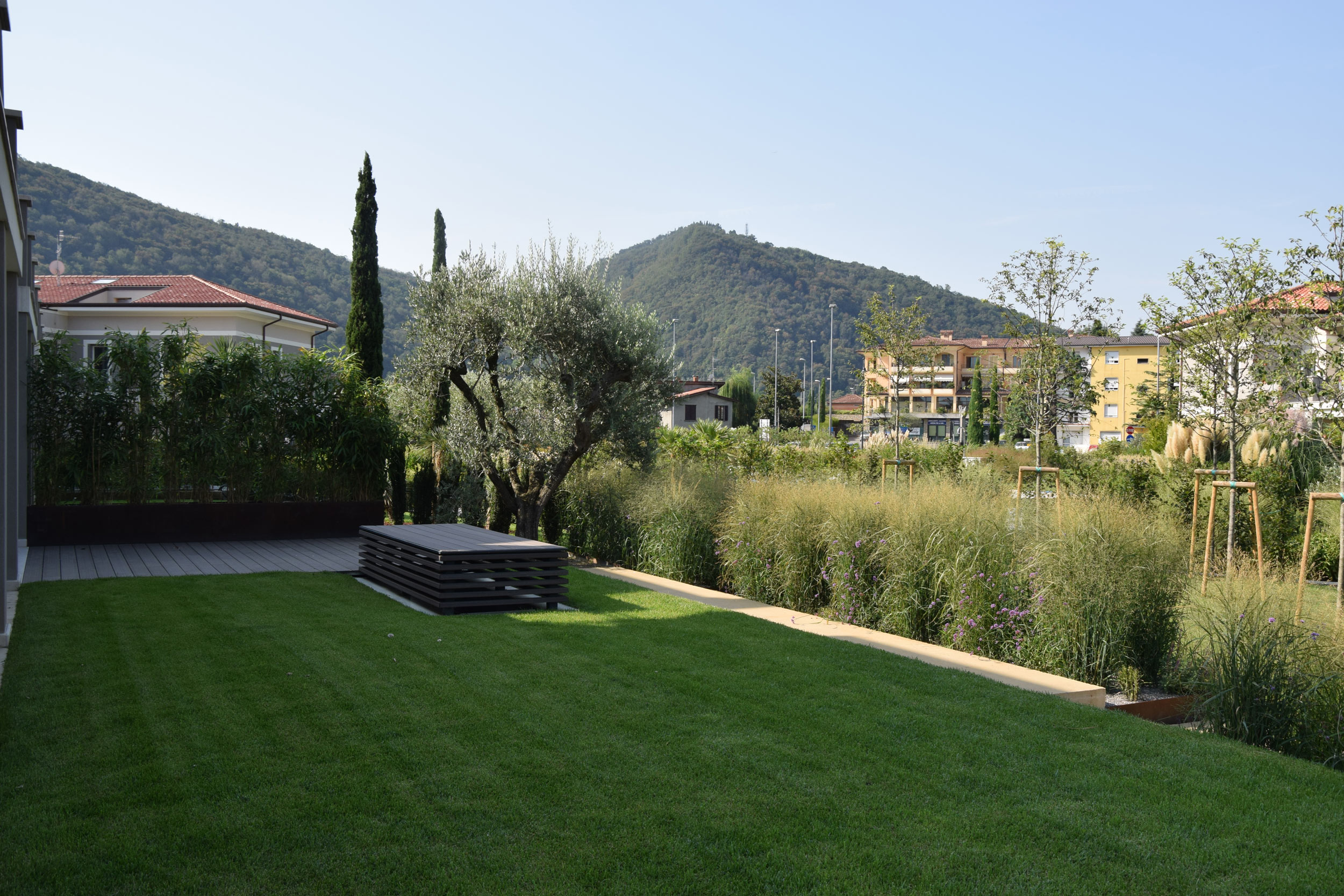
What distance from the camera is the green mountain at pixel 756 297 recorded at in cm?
7544

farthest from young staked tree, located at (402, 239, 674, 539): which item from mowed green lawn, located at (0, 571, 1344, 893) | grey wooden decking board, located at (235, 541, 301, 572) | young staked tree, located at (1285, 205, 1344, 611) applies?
A: young staked tree, located at (1285, 205, 1344, 611)

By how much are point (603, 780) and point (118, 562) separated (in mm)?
8078

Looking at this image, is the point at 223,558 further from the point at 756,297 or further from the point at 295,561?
the point at 756,297

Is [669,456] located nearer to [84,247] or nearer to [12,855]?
[12,855]

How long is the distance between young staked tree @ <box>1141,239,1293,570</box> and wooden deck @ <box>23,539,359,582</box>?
850cm

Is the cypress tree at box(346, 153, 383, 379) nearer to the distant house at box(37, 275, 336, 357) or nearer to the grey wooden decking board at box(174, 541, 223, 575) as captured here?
the grey wooden decking board at box(174, 541, 223, 575)

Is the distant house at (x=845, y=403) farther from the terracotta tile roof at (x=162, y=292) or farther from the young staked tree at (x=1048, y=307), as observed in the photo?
the young staked tree at (x=1048, y=307)

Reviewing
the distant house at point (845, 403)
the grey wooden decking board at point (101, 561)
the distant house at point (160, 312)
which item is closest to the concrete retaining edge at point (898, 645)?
the grey wooden decking board at point (101, 561)

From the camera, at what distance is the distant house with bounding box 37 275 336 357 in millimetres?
24047

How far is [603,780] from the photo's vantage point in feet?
11.1

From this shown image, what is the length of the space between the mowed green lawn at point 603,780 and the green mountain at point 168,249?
1216 inches

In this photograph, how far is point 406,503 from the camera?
13531mm

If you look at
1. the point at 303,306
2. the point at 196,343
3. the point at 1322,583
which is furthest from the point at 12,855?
the point at 303,306

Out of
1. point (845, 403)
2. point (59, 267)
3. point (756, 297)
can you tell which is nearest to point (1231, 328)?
point (59, 267)
